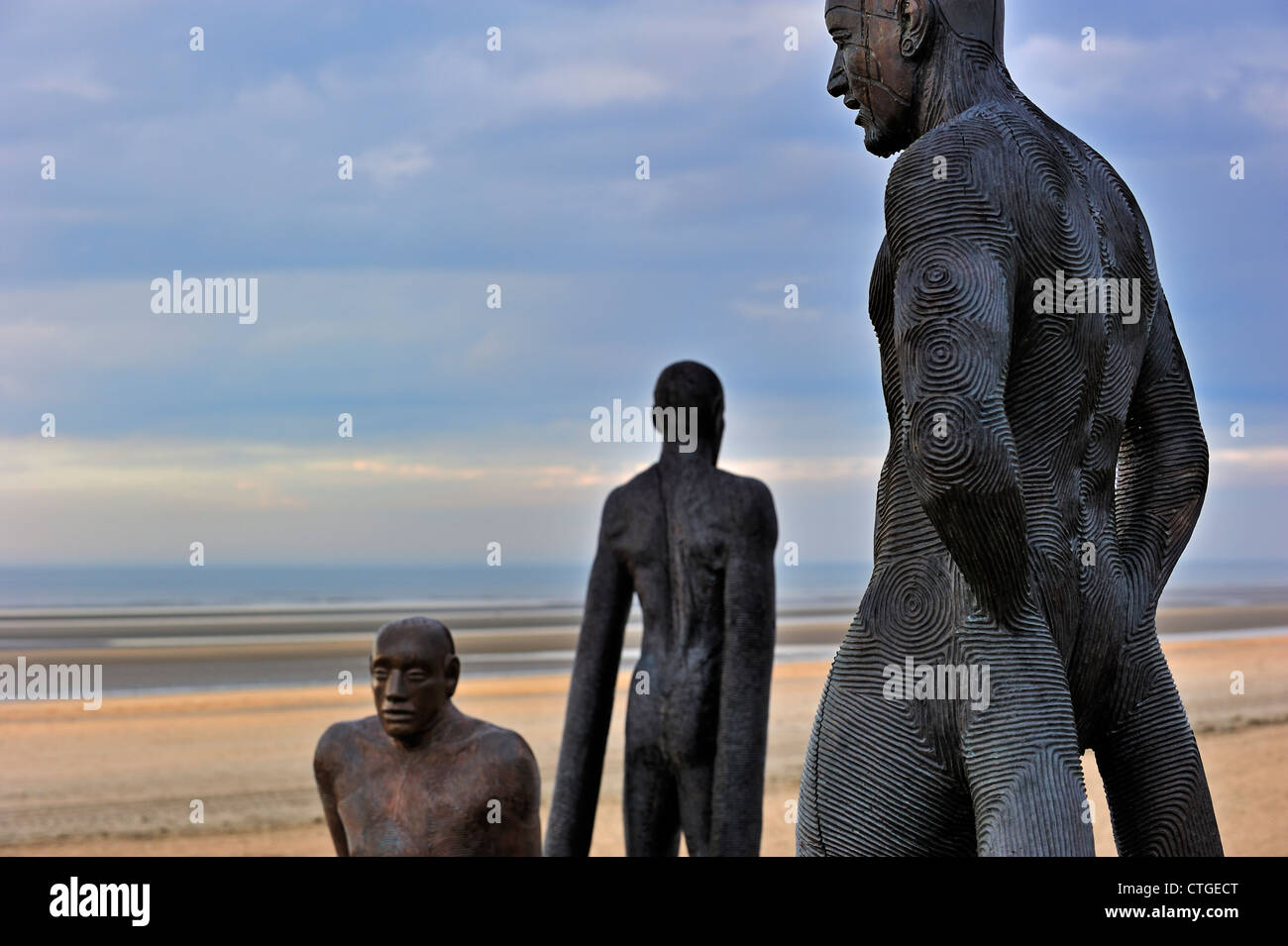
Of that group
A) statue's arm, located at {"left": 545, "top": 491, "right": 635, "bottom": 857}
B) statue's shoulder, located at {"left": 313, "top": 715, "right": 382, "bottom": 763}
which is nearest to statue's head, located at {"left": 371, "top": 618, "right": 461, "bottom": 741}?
statue's shoulder, located at {"left": 313, "top": 715, "right": 382, "bottom": 763}

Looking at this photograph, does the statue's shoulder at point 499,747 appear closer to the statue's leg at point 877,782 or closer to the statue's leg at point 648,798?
the statue's leg at point 877,782

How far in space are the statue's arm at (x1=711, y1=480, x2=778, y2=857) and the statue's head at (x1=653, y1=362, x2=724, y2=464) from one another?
37 cm

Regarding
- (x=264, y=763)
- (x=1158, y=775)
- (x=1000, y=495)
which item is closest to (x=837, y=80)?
(x=1000, y=495)

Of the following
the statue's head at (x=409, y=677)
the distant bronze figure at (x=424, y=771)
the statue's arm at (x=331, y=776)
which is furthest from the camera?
the statue's arm at (x=331, y=776)

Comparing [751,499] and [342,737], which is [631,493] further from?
[342,737]

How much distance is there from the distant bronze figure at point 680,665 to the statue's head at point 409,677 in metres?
1.96

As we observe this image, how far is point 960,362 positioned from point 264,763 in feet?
49.5

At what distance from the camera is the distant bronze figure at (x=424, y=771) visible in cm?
598

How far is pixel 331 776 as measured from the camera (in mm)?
6289

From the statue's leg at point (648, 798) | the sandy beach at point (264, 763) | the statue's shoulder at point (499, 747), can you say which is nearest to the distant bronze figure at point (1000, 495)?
the statue's shoulder at point (499, 747)

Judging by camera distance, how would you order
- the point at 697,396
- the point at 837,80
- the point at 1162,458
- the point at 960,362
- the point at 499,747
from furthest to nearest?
the point at 697,396 < the point at 499,747 < the point at 1162,458 < the point at 837,80 < the point at 960,362

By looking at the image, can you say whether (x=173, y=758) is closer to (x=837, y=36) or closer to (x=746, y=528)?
(x=746, y=528)

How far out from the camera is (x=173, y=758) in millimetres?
18125
